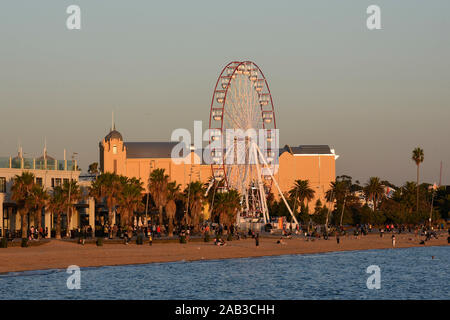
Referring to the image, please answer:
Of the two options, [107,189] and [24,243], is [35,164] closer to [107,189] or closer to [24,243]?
[107,189]

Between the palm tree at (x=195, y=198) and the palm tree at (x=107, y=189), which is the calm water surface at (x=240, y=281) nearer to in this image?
the palm tree at (x=107, y=189)

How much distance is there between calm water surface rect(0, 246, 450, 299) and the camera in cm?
5253

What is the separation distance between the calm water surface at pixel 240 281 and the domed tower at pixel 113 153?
110m

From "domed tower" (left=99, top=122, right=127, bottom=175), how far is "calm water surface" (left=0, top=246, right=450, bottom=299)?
109731 millimetres

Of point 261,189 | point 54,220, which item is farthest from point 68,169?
point 261,189

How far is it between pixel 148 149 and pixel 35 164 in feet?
314

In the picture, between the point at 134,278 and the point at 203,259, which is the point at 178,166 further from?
the point at 134,278

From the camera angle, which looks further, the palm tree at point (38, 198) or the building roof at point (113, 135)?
the building roof at point (113, 135)

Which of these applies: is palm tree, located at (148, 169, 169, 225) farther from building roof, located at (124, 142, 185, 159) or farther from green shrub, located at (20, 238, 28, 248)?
building roof, located at (124, 142, 185, 159)

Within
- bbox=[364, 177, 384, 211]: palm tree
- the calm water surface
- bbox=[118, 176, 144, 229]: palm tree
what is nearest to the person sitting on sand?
the calm water surface

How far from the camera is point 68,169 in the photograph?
4176 inches

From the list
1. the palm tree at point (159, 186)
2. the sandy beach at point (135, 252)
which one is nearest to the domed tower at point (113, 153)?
the palm tree at point (159, 186)

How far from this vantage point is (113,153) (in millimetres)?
188500

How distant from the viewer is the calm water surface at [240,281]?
172 feet
